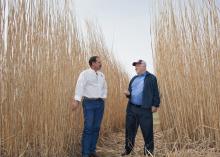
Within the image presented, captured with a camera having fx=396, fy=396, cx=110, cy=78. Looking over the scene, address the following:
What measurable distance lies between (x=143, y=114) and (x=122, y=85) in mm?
3037

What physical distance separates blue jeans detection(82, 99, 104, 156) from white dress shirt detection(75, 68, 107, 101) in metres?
0.08

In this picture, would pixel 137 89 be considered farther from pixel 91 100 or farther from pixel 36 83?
pixel 36 83

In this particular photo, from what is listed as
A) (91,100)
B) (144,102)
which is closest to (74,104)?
(91,100)

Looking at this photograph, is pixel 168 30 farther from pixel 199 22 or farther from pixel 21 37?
pixel 21 37

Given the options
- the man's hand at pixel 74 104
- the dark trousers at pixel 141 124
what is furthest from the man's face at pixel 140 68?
the man's hand at pixel 74 104

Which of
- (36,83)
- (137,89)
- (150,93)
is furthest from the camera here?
(137,89)

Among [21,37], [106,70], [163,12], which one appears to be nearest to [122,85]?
Result: [106,70]

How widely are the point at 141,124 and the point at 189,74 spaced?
0.86m

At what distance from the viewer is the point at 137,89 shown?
15.7ft

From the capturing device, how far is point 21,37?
3.92 meters

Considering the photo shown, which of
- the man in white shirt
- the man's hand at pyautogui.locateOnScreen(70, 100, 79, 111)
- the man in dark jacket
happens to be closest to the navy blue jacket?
the man in dark jacket

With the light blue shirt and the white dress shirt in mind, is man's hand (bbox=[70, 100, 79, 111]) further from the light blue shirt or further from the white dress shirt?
the light blue shirt

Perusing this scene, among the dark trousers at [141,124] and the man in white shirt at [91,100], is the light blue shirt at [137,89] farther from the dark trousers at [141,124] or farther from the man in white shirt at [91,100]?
the man in white shirt at [91,100]

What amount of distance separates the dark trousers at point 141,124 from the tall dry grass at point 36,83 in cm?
72
